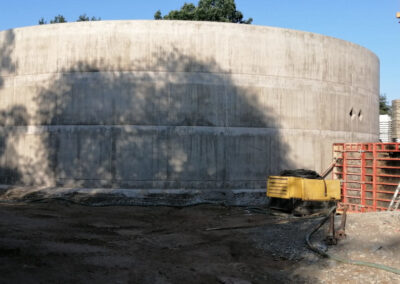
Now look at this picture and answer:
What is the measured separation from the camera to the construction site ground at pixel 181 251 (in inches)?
285

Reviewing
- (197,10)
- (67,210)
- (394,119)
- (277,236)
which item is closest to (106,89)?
(67,210)

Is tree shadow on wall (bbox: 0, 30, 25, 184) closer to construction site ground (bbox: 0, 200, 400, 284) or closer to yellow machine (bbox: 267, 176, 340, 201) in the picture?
construction site ground (bbox: 0, 200, 400, 284)

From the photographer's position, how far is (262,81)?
17.5 metres

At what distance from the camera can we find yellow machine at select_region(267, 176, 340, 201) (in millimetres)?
14094

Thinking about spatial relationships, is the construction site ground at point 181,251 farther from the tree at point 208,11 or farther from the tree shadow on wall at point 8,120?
the tree at point 208,11

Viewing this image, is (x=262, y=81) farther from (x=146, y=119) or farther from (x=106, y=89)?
(x=106, y=89)

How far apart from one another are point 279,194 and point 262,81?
5.60 meters

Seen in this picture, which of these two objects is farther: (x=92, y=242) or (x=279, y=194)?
(x=279, y=194)

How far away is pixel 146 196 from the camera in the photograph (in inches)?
641

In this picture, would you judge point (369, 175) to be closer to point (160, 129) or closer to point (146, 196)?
point (160, 129)

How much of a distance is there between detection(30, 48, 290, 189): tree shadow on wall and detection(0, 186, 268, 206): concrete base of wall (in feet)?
1.21

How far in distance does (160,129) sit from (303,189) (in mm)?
6422

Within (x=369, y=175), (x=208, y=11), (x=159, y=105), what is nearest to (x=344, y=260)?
(x=369, y=175)

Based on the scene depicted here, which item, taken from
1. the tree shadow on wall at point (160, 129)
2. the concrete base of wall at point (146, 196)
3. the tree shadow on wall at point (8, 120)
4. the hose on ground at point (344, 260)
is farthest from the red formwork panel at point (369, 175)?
the tree shadow on wall at point (8, 120)
